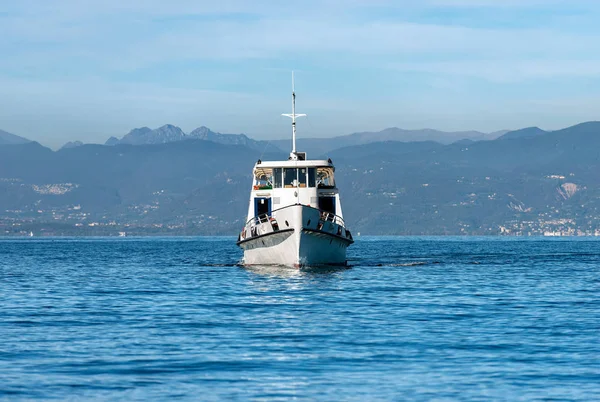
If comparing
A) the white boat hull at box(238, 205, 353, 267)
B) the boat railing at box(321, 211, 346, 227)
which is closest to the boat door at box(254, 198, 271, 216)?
the white boat hull at box(238, 205, 353, 267)

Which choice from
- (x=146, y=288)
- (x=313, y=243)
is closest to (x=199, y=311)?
(x=146, y=288)

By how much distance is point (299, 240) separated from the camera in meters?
67.3

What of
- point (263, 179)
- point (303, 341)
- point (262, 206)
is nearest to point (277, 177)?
point (262, 206)

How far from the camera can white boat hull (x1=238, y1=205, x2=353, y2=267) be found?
67.4 meters

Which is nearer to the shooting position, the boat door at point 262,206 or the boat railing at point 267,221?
the boat railing at point 267,221

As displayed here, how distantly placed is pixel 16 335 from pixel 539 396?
62.2 ft

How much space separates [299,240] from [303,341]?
110 feet

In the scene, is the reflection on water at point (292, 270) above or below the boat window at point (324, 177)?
below

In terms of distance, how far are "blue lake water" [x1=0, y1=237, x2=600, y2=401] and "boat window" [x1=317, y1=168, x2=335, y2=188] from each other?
1685cm

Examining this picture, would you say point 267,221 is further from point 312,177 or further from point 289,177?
point 312,177

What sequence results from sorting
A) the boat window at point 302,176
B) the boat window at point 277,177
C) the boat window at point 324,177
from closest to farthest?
the boat window at point 302,176 < the boat window at point 277,177 < the boat window at point 324,177

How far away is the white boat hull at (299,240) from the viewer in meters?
67.4

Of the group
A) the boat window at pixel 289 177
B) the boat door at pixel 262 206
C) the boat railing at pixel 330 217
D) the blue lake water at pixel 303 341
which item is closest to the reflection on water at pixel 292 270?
the boat railing at pixel 330 217

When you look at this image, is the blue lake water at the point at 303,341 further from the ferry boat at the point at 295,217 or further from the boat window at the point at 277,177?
the boat window at the point at 277,177
